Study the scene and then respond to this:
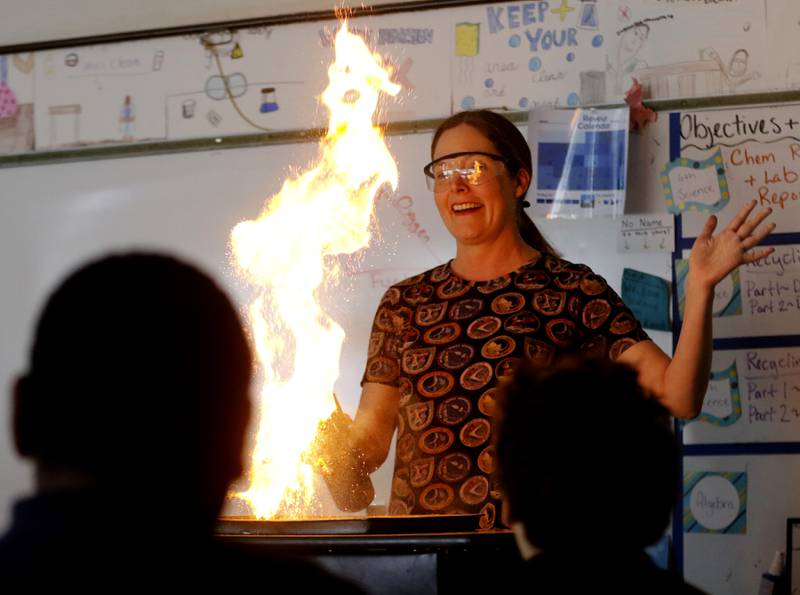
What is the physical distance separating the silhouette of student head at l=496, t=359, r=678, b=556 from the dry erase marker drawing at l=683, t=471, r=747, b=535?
2.03m

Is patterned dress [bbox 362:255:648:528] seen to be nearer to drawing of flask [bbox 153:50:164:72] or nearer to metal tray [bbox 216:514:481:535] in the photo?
metal tray [bbox 216:514:481:535]

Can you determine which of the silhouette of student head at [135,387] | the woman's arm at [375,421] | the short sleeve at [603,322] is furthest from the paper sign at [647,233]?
the silhouette of student head at [135,387]

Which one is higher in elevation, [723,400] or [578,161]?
[578,161]

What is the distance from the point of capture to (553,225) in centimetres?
326

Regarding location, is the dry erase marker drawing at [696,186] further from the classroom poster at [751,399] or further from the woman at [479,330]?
the woman at [479,330]

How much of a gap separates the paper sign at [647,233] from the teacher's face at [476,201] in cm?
94

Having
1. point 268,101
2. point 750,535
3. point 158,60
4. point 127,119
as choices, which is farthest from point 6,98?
point 750,535

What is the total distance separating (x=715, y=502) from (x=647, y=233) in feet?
2.64

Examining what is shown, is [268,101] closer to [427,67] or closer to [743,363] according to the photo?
[427,67]

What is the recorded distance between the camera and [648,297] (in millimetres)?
3180

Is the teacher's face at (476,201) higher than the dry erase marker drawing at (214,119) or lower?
lower

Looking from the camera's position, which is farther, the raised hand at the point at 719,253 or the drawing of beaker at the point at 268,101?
the drawing of beaker at the point at 268,101

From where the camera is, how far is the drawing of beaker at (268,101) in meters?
3.55

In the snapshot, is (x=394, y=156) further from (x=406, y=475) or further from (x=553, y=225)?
(x=406, y=475)
